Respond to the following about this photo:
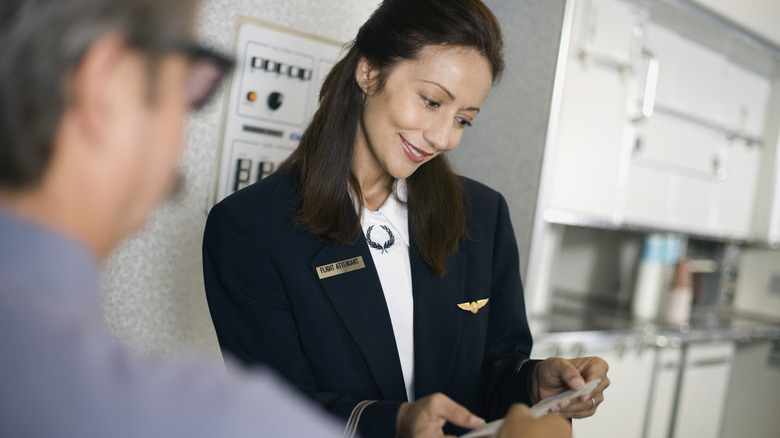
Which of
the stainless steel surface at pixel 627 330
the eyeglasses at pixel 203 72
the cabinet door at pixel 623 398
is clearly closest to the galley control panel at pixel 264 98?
the stainless steel surface at pixel 627 330

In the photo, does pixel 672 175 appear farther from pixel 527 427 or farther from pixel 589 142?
pixel 527 427

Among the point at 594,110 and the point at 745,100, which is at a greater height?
the point at 745,100

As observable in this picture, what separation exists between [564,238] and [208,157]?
1.91 metres

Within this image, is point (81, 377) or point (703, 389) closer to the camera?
point (81, 377)

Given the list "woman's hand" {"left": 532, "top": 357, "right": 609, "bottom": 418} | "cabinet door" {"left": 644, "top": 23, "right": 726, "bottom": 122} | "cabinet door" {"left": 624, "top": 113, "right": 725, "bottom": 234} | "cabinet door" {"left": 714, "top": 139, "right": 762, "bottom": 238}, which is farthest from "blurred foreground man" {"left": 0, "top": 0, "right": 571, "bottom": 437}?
"cabinet door" {"left": 714, "top": 139, "right": 762, "bottom": 238}

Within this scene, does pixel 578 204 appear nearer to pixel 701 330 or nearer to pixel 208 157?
pixel 701 330

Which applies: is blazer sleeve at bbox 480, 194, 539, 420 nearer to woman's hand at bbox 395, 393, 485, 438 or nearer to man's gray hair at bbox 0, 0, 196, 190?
woman's hand at bbox 395, 393, 485, 438

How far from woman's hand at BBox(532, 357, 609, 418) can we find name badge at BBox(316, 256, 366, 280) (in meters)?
0.36

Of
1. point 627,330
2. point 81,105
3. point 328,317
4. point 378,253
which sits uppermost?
point 81,105

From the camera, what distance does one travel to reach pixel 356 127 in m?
1.25

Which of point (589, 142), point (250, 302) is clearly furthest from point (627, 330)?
point (250, 302)

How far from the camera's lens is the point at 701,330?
2676 millimetres

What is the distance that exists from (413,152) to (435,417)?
0.49 meters

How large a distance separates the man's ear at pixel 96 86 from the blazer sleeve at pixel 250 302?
757 mm
